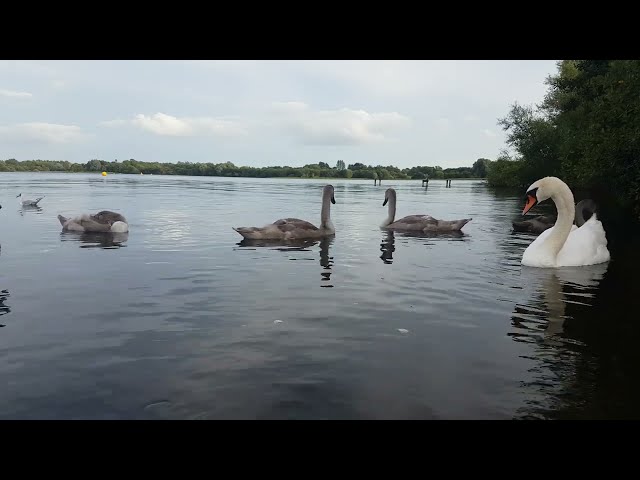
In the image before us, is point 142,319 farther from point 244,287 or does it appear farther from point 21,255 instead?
point 21,255

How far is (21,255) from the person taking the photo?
16.5m

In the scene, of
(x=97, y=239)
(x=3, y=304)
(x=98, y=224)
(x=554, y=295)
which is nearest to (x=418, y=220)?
(x=554, y=295)

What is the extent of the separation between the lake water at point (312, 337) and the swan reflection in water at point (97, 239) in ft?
5.87

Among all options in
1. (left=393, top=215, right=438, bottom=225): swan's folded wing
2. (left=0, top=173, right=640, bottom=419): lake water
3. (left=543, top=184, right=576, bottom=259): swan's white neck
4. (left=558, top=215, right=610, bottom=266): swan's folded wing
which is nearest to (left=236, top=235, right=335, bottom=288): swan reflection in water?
(left=0, top=173, right=640, bottom=419): lake water

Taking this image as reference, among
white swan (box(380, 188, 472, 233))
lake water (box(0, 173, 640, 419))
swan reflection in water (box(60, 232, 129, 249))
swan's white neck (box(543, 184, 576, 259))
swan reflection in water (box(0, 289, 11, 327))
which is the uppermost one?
swan's white neck (box(543, 184, 576, 259))

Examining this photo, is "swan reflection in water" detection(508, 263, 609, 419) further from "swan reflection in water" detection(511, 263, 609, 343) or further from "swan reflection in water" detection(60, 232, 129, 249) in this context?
"swan reflection in water" detection(60, 232, 129, 249)

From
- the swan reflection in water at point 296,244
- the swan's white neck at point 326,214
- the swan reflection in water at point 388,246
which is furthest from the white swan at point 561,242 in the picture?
the swan's white neck at point 326,214

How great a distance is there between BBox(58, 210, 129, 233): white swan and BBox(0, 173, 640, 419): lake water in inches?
180

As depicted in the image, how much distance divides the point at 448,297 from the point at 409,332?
3.05 metres

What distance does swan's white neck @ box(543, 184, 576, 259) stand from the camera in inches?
586

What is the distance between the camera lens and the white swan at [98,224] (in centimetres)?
2144

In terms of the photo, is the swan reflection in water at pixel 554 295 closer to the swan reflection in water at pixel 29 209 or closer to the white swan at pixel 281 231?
the white swan at pixel 281 231

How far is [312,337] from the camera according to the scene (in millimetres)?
8219
